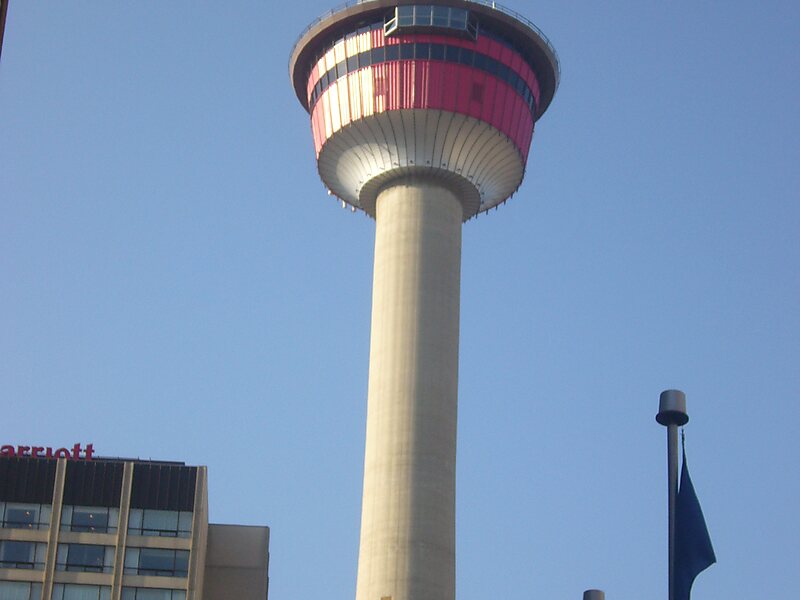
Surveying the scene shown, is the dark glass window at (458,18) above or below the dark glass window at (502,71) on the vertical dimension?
above

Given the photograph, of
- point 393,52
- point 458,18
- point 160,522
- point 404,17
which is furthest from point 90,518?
point 458,18

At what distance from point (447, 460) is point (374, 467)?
5333 millimetres

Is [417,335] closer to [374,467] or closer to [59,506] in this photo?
[374,467]

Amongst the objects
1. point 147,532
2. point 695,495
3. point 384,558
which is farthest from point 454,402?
point 695,495

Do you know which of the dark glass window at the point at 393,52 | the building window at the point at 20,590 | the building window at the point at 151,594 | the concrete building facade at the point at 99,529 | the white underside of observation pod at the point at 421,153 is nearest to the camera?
the building window at the point at 20,590

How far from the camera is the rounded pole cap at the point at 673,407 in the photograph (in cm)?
4456

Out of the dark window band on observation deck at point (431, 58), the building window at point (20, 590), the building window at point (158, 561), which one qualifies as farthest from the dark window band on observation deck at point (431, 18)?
the building window at point (20, 590)

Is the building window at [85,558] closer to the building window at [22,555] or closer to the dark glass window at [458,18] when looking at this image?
the building window at [22,555]

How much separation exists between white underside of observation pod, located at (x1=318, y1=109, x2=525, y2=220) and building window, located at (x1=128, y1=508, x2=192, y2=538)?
30677 millimetres

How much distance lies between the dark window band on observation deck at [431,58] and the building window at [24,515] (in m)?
40.5

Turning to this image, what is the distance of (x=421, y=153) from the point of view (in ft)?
407

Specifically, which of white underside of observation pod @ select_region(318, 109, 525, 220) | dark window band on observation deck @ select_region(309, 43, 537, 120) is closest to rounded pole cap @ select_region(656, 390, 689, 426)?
white underside of observation pod @ select_region(318, 109, 525, 220)

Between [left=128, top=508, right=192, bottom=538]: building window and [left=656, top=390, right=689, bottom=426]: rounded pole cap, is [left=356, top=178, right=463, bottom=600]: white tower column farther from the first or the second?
[left=656, top=390, right=689, bottom=426]: rounded pole cap

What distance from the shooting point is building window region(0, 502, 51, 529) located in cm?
11188
